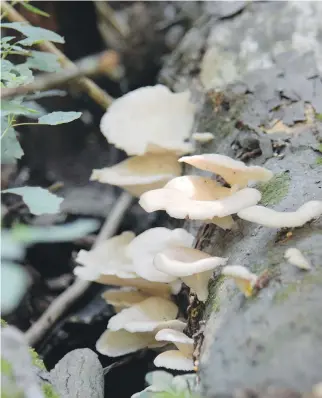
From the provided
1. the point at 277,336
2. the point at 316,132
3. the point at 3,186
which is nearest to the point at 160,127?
the point at 316,132

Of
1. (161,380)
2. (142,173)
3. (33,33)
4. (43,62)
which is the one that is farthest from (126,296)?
(33,33)

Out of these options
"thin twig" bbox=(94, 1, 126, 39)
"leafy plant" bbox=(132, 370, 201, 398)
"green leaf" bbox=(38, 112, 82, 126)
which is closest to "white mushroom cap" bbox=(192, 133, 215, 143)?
"green leaf" bbox=(38, 112, 82, 126)

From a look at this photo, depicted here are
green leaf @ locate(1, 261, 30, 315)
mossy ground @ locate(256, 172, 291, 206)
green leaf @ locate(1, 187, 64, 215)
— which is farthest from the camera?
mossy ground @ locate(256, 172, 291, 206)

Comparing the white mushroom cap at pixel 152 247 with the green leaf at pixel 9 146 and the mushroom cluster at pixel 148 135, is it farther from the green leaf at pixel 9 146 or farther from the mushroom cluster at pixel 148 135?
the green leaf at pixel 9 146

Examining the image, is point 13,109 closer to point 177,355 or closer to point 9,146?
point 9,146

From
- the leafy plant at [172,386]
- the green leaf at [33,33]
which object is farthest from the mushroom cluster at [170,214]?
the green leaf at [33,33]

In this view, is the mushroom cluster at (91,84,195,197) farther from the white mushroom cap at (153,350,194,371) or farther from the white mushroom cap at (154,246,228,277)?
the white mushroom cap at (153,350,194,371)

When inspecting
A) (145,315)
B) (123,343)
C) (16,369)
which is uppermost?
(16,369)
